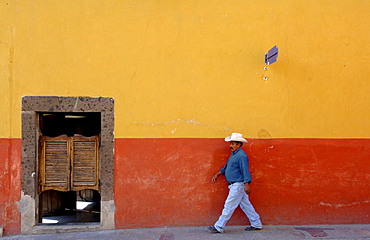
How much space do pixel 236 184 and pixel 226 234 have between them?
2.63 ft

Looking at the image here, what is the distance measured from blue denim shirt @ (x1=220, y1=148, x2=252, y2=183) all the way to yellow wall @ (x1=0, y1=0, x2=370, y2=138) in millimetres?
573

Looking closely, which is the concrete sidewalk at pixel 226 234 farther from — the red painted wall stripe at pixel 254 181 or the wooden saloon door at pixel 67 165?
the wooden saloon door at pixel 67 165

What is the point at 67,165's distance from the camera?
5273 mm

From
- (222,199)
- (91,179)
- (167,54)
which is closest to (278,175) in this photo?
(222,199)

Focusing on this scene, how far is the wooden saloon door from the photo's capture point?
5.25 meters

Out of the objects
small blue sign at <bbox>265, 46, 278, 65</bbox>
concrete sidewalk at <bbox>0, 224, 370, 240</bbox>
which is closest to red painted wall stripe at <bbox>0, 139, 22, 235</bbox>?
concrete sidewalk at <bbox>0, 224, 370, 240</bbox>

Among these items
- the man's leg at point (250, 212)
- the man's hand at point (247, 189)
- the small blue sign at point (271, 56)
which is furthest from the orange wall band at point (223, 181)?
the small blue sign at point (271, 56)

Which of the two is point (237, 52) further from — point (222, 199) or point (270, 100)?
point (222, 199)

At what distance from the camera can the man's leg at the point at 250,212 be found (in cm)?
504

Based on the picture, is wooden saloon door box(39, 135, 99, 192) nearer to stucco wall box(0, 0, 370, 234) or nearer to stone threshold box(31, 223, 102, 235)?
stucco wall box(0, 0, 370, 234)

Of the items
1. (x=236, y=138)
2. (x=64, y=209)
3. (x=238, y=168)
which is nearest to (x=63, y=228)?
(x=64, y=209)

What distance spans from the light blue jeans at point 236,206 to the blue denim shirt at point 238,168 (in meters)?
0.10

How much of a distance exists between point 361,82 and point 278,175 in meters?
2.14

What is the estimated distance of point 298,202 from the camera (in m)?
5.38
